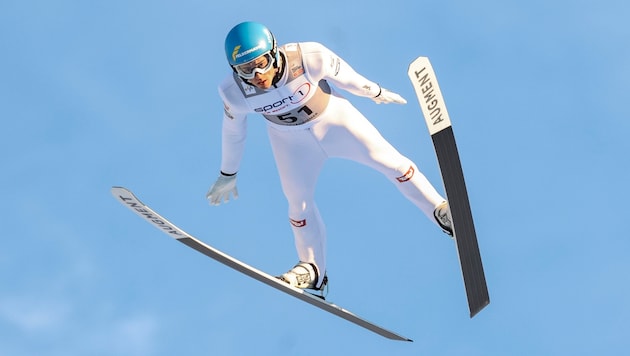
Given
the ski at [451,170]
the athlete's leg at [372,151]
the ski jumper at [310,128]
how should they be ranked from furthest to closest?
the athlete's leg at [372,151]
the ski jumper at [310,128]
the ski at [451,170]

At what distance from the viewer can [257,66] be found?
14156 millimetres

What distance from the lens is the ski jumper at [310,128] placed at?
1458 centimetres

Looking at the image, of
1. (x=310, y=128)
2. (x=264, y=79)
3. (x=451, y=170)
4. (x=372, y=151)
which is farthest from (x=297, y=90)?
(x=451, y=170)

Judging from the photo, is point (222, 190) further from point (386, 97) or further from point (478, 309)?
point (478, 309)

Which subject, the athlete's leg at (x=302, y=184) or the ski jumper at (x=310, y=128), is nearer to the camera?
the ski jumper at (x=310, y=128)

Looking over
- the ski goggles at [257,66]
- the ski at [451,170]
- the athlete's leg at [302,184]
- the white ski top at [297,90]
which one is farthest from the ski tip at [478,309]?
the ski goggles at [257,66]

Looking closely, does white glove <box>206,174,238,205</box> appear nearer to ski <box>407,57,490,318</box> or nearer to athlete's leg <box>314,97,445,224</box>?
athlete's leg <box>314,97,445,224</box>

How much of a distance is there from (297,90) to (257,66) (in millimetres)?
679

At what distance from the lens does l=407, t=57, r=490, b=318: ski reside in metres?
13.7

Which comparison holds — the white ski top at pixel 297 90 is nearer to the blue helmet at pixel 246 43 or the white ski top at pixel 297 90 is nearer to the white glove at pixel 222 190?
the blue helmet at pixel 246 43

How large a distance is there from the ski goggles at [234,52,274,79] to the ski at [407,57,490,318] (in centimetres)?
169

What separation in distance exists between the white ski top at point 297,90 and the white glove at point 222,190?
104 cm

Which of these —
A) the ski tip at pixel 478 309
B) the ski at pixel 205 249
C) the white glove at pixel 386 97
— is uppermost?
the white glove at pixel 386 97

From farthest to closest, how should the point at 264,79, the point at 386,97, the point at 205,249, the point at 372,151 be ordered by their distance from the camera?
the point at 386,97
the point at 372,151
the point at 205,249
the point at 264,79
